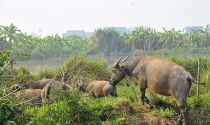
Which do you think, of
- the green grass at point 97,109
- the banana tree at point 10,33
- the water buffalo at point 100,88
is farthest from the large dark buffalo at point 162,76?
the banana tree at point 10,33

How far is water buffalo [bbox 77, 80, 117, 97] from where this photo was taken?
8.20m

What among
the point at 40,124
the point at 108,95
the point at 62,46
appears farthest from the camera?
the point at 62,46

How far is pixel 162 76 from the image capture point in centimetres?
563

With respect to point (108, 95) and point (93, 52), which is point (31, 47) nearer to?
point (93, 52)

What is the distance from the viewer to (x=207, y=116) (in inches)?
233

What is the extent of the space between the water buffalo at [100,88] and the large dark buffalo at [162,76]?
55.6 inches

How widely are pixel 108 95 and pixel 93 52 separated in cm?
2451

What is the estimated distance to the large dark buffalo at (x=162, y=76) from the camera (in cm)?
532

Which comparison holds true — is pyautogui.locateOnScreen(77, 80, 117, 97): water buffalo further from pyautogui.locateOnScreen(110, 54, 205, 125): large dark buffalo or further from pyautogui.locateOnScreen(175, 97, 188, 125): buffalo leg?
pyautogui.locateOnScreen(175, 97, 188, 125): buffalo leg

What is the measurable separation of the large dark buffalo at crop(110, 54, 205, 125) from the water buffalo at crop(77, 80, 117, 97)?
1.41 meters

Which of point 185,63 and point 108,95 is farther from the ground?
point 185,63

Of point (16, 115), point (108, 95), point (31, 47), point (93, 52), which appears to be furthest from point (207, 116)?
point (31, 47)

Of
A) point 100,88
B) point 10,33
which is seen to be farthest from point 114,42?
point 100,88

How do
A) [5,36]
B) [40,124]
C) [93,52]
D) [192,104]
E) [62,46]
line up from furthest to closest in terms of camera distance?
[62,46]
[93,52]
[5,36]
[192,104]
[40,124]
